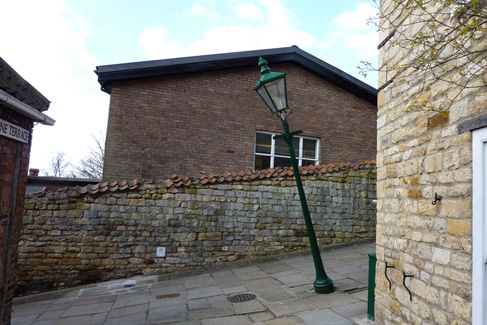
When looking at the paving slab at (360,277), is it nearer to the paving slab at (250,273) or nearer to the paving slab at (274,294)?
the paving slab at (274,294)

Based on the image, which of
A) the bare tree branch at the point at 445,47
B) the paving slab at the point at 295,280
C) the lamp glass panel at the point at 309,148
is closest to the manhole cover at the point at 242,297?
the paving slab at the point at 295,280

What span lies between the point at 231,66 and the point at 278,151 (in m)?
3.25

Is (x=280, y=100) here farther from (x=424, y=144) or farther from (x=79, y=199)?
(x=79, y=199)

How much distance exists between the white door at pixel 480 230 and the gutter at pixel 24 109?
482 centimetres

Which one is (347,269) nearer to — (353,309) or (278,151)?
(353,309)

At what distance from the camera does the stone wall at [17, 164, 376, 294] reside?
6.57 metres

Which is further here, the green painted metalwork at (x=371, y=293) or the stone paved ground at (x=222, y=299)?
the stone paved ground at (x=222, y=299)

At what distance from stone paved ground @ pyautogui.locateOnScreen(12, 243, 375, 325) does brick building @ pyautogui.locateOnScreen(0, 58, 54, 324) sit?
4.12 ft

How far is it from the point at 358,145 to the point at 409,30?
27.3ft

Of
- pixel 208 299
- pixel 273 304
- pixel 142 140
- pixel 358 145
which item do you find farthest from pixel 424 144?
pixel 358 145

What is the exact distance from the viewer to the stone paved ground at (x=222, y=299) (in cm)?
451

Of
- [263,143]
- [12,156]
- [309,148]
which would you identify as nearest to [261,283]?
[12,156]

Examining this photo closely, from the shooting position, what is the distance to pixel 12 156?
4250mm

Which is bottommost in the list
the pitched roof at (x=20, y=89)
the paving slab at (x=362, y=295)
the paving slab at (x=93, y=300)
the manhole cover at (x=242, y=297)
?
the paving slab at (x=93, y=300)
